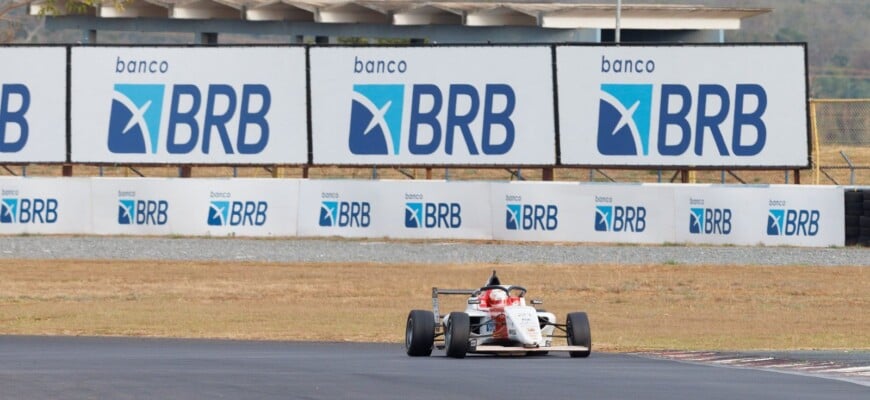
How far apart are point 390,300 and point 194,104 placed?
34.6ft

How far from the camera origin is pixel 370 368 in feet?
49.5

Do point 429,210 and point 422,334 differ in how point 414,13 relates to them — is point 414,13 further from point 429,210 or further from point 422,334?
point 422,334

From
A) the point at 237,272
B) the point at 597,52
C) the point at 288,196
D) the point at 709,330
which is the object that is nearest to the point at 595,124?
the point at 597,52

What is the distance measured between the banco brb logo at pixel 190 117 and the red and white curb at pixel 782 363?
693 inches

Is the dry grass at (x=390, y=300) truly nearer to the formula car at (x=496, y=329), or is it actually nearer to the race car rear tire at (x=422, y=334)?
the formula car at (x=496, y=329)

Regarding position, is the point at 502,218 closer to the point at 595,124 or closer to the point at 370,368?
the point at 595,124

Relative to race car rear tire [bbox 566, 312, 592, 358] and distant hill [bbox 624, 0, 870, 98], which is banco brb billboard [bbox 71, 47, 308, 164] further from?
distant hill [bbox 624, 0, 870, 98]

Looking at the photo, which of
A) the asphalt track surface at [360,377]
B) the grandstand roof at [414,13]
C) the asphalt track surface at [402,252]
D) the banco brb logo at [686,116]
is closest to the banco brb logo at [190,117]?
the asphalt track surface at [402,252]

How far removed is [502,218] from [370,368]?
16.8 meters

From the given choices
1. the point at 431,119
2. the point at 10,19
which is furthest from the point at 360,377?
the point at 10,19

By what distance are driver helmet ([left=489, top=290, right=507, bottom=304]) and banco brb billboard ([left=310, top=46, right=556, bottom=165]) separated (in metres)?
16.8

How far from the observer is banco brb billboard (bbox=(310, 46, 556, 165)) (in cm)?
3356

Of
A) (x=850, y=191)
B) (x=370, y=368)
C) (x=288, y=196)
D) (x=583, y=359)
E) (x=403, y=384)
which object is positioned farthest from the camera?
(x=288, y=196)

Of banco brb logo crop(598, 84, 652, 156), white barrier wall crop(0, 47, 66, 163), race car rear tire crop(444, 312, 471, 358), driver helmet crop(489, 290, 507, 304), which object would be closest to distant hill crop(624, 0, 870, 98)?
banco brb logo crop(598, 84, 652, 156)
